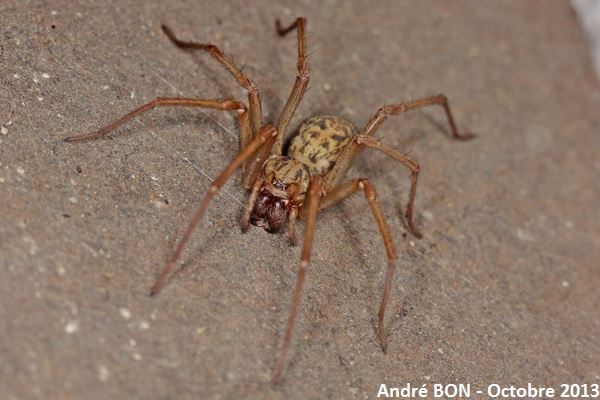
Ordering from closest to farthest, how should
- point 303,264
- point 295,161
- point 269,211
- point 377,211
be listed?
point 303,264 → point 377,211 → point 269,211 → point 295,161

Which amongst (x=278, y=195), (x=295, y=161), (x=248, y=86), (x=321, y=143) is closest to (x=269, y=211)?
(x=278, y=195)

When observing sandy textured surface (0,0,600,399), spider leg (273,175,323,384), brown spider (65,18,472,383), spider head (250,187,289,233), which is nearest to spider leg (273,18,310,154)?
brown spider (65,18,472,383)

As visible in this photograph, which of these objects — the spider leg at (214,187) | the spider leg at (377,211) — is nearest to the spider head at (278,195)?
the spider leg at (377,211)

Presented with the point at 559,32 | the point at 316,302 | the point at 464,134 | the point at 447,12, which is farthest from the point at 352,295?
the point at 559,32

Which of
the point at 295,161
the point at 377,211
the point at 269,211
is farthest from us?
the point at 295,161

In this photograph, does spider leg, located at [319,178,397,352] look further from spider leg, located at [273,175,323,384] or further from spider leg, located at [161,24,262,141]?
spider leg, located at [161,24,262,141]

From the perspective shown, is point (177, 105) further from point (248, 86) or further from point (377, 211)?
point (377, 211)

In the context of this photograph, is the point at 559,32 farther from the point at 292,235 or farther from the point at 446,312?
the point at 292,235
